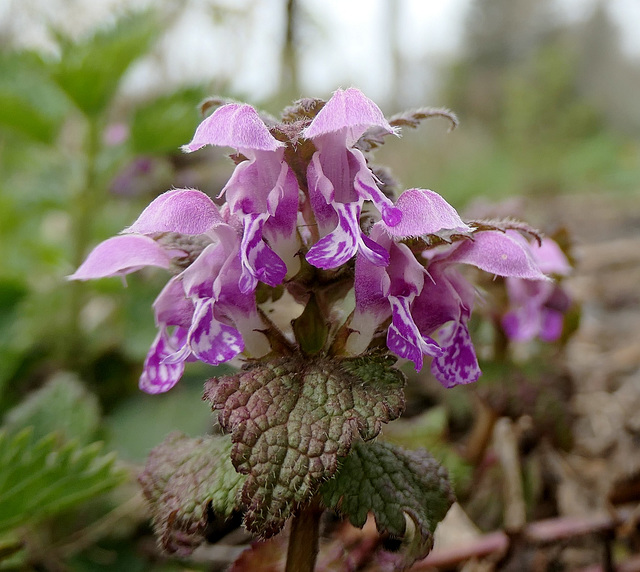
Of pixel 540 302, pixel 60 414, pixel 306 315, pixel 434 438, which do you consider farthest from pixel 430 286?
pixel 434 438

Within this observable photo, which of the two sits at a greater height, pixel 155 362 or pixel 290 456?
pixel 155 362

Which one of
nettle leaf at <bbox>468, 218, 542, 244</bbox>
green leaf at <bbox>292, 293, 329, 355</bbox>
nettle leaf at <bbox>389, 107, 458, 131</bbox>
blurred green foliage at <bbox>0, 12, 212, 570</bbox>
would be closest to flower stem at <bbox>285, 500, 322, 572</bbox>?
green leaf at <bbox>292, 293, 329, 355</bbox>

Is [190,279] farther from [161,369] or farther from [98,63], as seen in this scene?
[98,63]

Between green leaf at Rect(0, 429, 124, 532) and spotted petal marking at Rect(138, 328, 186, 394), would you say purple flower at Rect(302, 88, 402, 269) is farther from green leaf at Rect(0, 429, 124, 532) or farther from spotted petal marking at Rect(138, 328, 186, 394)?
green leaf at Rect(0, 429, 124, 532)

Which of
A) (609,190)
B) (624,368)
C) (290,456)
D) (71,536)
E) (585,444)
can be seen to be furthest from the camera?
(609,190)

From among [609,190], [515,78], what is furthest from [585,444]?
[515,78]

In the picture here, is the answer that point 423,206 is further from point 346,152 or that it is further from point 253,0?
point 253,0

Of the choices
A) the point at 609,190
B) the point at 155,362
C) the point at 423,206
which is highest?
Answer: the point at 609,190
